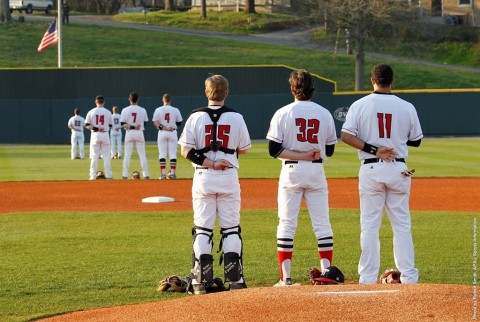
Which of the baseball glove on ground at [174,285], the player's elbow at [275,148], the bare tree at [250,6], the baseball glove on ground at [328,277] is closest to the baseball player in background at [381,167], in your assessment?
the baseball glove on ground at [328,277]

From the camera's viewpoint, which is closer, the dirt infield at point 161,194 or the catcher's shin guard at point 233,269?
the catcher's shin guard at point 233,269

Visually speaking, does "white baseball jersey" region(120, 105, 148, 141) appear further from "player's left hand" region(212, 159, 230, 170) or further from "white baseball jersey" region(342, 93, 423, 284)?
"white baseball jersey" region(342, 93, 423, 284)

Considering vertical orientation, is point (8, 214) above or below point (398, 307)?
below

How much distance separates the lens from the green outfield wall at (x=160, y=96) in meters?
42.9

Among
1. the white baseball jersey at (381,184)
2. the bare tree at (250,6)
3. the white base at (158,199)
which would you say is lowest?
the white base at (158,199)

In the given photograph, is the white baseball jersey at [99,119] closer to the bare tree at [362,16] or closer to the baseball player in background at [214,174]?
the baseball player in background at [214,174]

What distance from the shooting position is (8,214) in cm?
1781

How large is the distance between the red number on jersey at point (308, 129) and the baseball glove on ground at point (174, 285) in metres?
1.92

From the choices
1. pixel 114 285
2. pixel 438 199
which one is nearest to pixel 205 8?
pixel 438 199

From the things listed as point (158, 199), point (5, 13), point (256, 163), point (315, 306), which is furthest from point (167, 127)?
point (5, 13)

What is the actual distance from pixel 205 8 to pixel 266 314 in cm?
6959

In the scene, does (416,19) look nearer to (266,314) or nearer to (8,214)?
(8,214)

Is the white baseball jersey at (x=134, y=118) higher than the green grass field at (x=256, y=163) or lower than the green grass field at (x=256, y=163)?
higher

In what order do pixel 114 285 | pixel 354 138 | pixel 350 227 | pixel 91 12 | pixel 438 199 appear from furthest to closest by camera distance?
pixel 91 12 → pixel 438 199 → pixel 350 227 → pixel 114 285 → pixel 354 138
